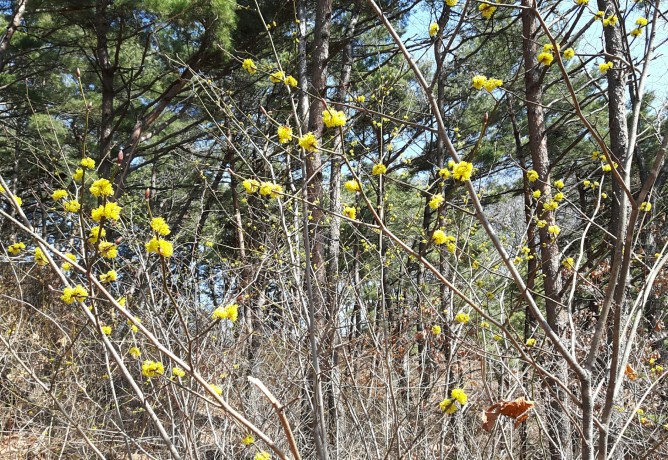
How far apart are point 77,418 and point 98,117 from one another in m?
8.00

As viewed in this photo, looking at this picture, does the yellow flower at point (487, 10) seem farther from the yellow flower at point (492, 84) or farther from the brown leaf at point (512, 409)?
the brown leaf at point (512, 409)

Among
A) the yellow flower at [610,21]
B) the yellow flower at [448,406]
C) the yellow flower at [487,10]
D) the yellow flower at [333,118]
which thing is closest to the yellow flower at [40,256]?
the yellow flower at [333,118]

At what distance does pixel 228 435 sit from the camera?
11.2ft

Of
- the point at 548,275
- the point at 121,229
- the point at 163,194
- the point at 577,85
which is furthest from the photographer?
the point at 163,194

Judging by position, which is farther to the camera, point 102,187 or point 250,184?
point 250,184

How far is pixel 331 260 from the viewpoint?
5.37 m

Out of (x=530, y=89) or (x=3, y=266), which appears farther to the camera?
(x=3, y=266)

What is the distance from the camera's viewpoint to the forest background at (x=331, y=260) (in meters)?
1.55

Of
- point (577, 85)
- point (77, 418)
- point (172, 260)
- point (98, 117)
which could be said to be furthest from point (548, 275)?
point (98, 117)

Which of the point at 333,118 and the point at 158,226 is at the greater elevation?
the point at 333,118

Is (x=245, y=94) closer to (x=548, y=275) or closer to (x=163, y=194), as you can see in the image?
(x=163, y=194)

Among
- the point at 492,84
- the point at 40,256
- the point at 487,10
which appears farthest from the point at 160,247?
the point at 487,10

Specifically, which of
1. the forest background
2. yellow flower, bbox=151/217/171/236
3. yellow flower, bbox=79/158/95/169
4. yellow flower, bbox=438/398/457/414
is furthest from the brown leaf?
yellow flower, bbox=79/158/95/169

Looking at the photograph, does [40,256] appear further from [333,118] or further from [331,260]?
[331,260]
